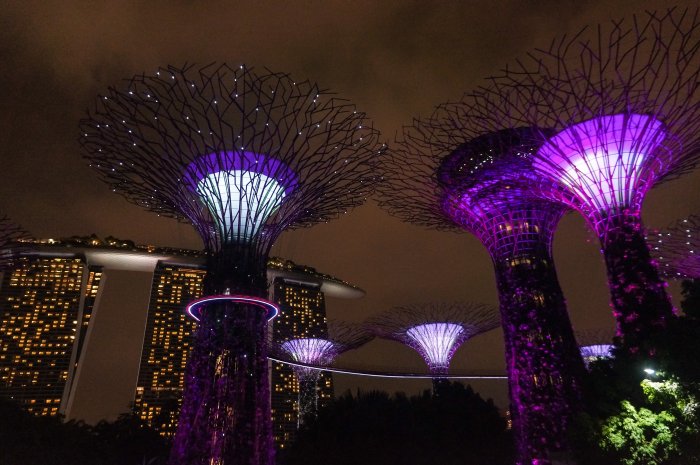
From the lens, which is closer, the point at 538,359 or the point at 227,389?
the point at 227,389

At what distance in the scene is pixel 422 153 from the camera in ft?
63.6

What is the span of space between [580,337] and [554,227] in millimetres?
28289

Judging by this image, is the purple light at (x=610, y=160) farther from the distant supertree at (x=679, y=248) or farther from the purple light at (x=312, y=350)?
the purple light at (x=312, y=350)

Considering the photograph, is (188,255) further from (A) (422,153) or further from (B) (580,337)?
(A) (422,153)

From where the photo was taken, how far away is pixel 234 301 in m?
14.5

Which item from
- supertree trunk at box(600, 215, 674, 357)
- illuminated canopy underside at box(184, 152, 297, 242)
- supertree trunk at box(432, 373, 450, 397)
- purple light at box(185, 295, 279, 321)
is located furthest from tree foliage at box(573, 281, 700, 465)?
supertree trunk at box(432, 373, 450, 397)

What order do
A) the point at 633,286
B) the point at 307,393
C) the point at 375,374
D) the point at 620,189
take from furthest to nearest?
the point at 307,393
the point at 375,374
the point at 620,189
the point at 633,286

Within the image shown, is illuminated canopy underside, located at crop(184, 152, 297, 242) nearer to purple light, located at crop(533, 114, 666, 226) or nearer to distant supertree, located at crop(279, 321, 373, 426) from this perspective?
purple light, located at crop(533, 114, 666, 226)

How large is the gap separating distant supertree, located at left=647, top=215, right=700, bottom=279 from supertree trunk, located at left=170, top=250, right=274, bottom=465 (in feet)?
54.4

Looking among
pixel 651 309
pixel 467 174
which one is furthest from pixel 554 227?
pixel 651 309

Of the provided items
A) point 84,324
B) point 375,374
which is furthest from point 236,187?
point 84,324

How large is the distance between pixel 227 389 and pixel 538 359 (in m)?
10.1

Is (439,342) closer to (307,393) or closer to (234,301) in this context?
(307,393)

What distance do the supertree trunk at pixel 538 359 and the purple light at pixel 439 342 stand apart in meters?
18.4
